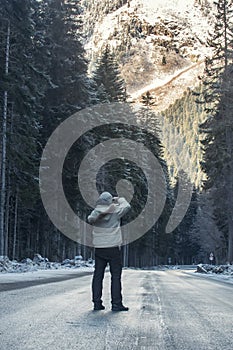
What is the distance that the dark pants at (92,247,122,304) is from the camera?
24.2 feet

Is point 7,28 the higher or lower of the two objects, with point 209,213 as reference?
higher

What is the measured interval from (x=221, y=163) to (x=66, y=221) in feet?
37.4

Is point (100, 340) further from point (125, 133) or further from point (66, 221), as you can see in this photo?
point (125, 133)

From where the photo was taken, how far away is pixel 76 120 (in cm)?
3703

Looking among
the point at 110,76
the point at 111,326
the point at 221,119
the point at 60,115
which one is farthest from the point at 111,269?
the point at 110,76

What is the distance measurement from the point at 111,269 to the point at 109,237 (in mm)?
467

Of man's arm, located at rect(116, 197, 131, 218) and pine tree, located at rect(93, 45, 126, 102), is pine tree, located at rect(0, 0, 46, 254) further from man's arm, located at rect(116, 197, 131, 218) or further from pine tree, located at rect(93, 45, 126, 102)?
pine tree, located at rect(93, 45, 126, 102)

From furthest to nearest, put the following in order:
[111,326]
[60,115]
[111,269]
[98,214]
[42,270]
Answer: [60,115] → [42,270] → [111,269] → [98,214] → [111,326]

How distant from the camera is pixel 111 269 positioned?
7.46 meters

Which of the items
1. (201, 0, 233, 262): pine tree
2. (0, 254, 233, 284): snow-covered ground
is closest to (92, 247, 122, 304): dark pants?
(0, 254, 233, 284): snow-covered ground

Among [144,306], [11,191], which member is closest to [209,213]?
[11,191]

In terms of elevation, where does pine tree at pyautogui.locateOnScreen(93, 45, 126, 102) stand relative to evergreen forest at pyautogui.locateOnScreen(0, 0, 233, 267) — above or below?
above

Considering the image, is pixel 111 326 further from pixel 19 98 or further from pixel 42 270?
pixel 19 98

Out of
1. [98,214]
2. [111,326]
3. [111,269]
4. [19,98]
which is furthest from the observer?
[19,98]
